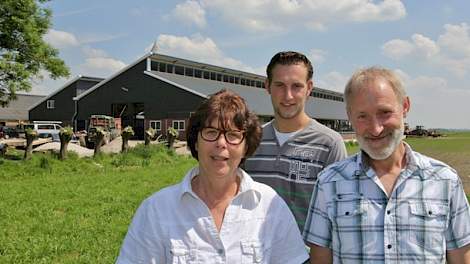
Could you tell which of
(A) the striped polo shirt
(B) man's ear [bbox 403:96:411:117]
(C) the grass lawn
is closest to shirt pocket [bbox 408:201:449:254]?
(B) man's ear [bbox 403:96:411:117]

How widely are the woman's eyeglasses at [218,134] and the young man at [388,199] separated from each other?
1.80 feet

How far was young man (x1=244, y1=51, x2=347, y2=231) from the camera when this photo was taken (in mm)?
2963

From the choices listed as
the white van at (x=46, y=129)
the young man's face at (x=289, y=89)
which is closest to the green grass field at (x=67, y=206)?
the young man's face at (x=289, y=89)

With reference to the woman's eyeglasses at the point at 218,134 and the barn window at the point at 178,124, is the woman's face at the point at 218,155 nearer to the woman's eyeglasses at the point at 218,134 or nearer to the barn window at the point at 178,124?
the woman's eyeglasses at the point at 218,134

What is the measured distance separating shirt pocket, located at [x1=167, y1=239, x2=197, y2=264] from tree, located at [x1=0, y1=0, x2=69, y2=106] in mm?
19175

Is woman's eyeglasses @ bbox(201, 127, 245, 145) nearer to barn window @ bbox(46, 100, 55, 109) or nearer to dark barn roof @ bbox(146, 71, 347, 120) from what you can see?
dark barn roof @ bbox(146, 71, 347, 120)

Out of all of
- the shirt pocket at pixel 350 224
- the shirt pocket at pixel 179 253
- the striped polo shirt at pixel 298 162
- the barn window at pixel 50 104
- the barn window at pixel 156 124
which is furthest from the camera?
the barn window at pixel 50 104

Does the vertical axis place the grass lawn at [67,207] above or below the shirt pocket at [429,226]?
below

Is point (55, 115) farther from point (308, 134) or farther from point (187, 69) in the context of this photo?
point (308, 134)

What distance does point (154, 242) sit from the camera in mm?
2146

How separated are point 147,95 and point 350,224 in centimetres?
4007

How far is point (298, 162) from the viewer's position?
299cm

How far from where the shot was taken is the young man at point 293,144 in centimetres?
296

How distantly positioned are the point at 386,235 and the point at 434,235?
223 millimetres
